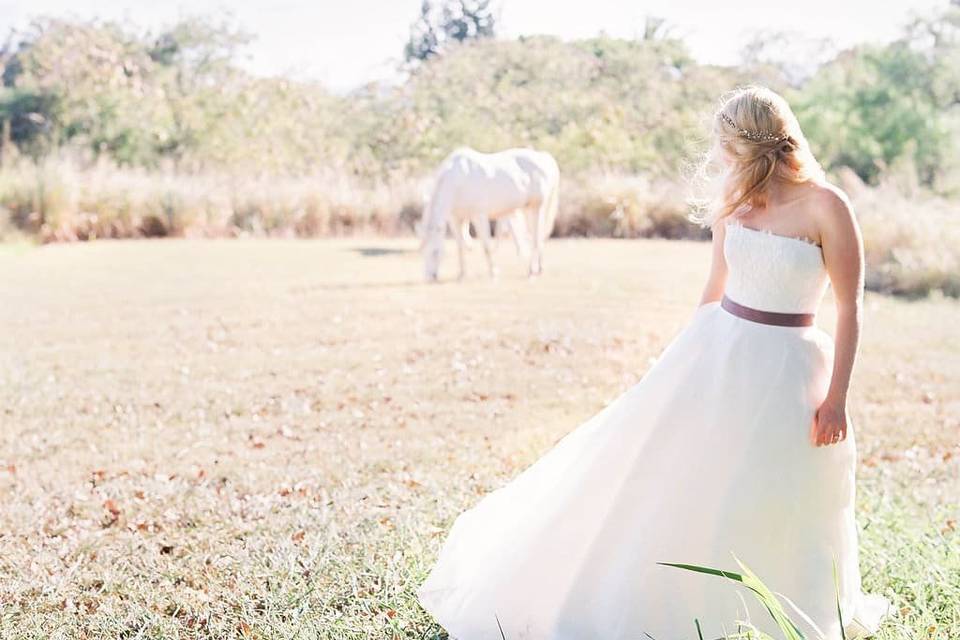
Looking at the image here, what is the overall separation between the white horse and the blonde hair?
23.8 feet

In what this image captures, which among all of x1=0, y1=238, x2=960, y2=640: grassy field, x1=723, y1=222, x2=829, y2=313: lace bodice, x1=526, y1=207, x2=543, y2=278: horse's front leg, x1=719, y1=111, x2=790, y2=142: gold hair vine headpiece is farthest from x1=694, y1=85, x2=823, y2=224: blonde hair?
x1=526, y1=207, x2=543, y2=278: horse's front leg

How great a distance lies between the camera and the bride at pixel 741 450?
2.32 metres

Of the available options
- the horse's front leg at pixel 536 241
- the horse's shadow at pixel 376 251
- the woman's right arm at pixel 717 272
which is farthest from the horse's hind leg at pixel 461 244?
the woman's right arm at pixel 717 272

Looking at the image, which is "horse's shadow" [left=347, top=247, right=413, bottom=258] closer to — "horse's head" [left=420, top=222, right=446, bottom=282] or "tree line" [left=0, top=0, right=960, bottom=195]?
"horse's head" [left=420, top=222, right=446, bottom=282]

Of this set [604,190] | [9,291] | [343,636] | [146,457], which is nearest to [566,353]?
[146,457]

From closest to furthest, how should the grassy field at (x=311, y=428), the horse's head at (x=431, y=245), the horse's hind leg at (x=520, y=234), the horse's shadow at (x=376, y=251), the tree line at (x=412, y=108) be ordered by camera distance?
the grassy field at (x=311, y=428)
the horse's head at (x=431, y=245)
the horse's hind leg at (x=520, y=234)
the horse's shadow at (x=376, y=251)
the tree line at (x=412, y=108)

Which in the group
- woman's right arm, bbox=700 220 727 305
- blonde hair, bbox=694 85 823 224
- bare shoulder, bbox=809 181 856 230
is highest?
blonde hair, bbox=694 85 823 224

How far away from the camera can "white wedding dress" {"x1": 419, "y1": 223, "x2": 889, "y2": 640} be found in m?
2.34

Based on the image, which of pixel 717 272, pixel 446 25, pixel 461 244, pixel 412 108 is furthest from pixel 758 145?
pixel 446 25

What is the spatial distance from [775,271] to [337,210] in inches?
482

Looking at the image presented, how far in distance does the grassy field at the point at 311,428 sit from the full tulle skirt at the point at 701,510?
1.40ft

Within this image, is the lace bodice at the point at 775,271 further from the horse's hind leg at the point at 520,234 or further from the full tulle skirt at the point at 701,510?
the horse's hind leg at the point at 520,234

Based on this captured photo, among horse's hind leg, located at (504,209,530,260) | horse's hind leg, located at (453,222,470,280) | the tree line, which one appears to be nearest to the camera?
horse's hind leg, located at (453,222,470,280)

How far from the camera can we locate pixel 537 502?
2646 mm
